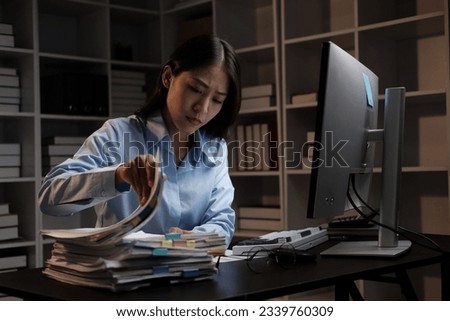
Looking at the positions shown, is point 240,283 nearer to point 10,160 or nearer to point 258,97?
point 258,97

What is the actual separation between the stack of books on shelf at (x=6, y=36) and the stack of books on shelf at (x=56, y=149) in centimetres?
61

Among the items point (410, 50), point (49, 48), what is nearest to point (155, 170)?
point (410, 50)

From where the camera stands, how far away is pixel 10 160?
3.66 meters

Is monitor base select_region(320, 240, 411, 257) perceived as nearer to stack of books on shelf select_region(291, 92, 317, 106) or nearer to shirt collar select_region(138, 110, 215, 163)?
shirt collar select_region(138, 110, 215, 163)

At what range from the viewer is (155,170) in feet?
4.02

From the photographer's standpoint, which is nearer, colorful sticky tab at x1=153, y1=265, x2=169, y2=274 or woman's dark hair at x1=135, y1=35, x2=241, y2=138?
colorful sticky tab at x1=153, y1=265, x2=169, y2=274

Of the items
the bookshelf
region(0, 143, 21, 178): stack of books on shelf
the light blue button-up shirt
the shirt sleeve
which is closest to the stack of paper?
the light blue button-up shirt

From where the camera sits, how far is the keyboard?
1.63 metres

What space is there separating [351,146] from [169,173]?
0.68 metres

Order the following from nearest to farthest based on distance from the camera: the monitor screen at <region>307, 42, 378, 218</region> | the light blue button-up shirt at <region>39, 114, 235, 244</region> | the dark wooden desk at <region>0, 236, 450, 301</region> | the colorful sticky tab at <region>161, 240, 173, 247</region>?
the dark wooden desk at <region>0, 236, 450, 301</region>
the colorful sticky tab at <region>161, 240, 173, 247</region>
the monitor screen at <region>307, 42, 378, 218</region>
the light blue button-up shirt at <region>39, 114, 235, 244</region>

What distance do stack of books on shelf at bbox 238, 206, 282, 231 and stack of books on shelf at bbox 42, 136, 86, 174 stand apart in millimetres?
1132

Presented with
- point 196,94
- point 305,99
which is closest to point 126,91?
point 305,99

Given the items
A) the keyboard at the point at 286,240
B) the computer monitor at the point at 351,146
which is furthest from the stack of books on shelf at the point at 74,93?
the computer monitor at the point at 351,146
